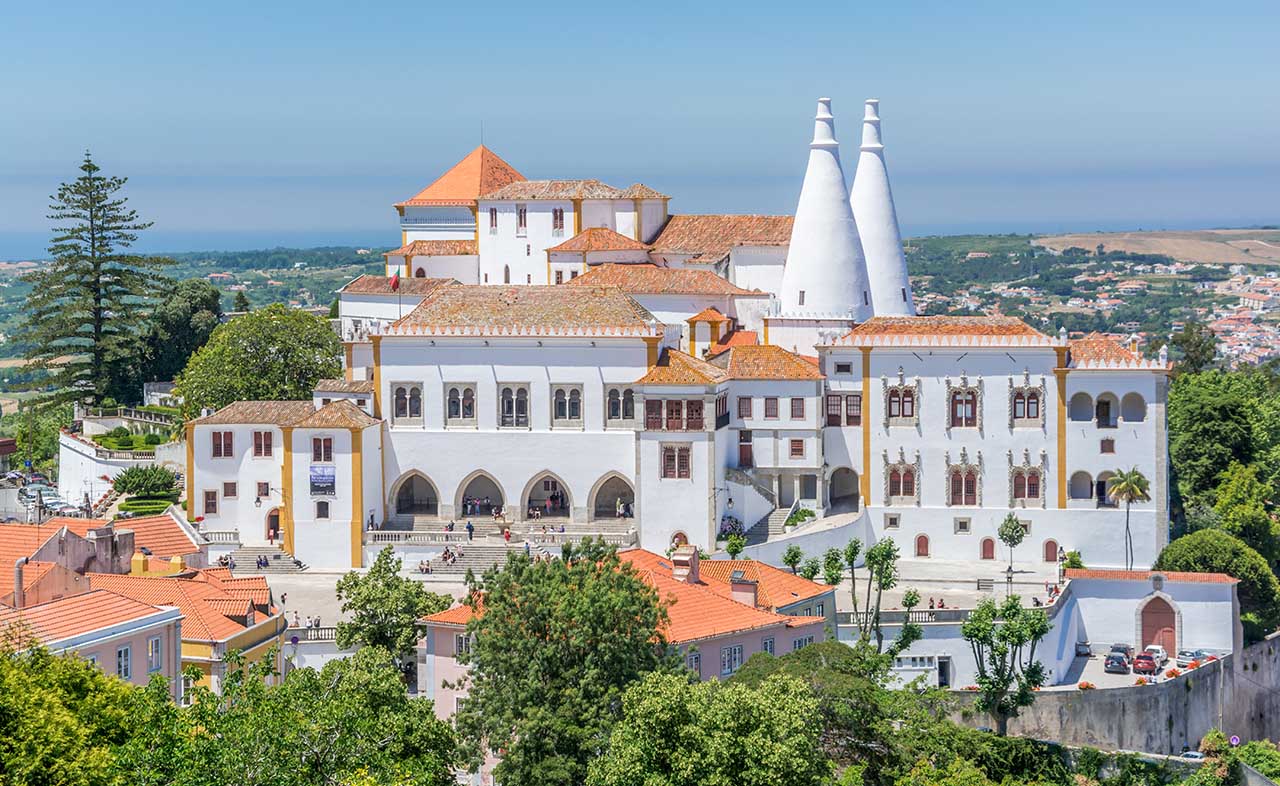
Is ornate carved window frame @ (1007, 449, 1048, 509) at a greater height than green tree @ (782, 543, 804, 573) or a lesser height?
greater

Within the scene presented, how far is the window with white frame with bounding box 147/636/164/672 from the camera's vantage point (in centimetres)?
4066

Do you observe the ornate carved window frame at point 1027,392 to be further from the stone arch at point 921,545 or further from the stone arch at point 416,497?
the stone arch at point 416,497

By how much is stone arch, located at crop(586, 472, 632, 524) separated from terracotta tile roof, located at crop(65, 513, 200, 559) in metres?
12.2

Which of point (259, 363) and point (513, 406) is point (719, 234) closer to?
point (513, 406)

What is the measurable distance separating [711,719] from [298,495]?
27.5m

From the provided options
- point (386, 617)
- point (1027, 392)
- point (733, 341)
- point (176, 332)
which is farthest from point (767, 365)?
point (176, 332)

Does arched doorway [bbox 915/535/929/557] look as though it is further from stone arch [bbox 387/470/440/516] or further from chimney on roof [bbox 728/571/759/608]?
stone arch [bbox 387/470/440/516]

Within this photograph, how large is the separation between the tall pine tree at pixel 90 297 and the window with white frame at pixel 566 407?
88.6 ft

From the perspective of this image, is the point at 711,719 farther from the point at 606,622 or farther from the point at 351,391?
the point at 351,391

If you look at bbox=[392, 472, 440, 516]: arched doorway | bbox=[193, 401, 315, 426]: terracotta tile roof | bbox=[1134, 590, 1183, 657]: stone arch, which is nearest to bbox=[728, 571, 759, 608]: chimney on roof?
bbox=[1134, 590, 1183, 657]: stone arch

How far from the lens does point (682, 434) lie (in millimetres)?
60469

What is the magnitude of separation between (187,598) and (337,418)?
17.3 m

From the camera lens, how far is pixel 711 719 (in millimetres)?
36469

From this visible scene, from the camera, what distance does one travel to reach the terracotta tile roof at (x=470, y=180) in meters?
80.1
